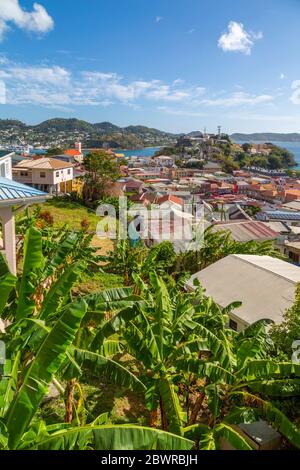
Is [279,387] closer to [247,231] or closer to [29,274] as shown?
[29,274]

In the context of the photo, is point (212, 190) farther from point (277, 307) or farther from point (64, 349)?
point (64, 349)

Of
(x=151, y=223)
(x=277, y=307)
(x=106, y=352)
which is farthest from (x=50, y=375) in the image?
(x=151, y=223)

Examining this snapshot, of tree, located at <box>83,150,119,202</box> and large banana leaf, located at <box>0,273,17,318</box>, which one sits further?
tree, located at <box>83,150,119,202</box>

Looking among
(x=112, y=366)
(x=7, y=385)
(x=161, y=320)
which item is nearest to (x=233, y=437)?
(x=112, y=366)

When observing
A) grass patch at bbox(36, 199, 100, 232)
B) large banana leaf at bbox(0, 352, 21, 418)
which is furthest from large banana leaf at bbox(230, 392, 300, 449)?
grass patch at bbox(36, 199, 100, 232)

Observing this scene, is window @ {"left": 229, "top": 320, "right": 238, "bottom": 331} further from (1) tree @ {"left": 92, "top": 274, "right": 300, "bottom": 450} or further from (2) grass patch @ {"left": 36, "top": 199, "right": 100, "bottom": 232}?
(2) grass patch @ {"left": 36, "top": 199, "right": 100, "bottom": 232}

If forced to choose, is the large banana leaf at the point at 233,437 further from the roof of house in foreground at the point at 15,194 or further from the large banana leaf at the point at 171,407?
the roof of house in foreground at the point at 15,194
